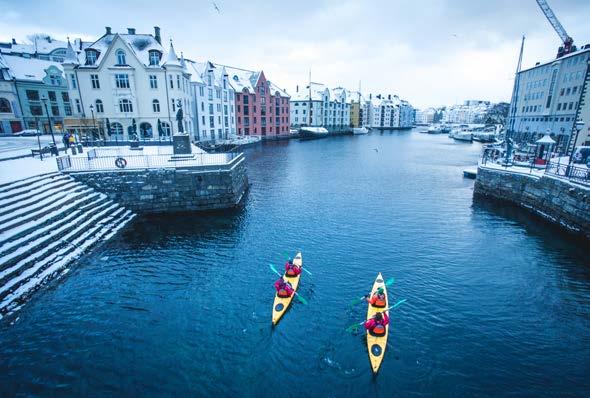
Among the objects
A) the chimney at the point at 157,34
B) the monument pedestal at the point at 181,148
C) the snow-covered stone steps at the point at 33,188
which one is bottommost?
the snow-covered stone steps at the point at 33,188

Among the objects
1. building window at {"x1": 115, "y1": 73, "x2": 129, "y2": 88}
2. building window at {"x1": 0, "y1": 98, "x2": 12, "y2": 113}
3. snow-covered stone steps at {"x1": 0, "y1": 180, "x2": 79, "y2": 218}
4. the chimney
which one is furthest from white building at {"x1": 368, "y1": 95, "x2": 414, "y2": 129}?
snow-covered stone steps at {"x1": 0, "y1": 180, "x2": 79, "y2": 218}

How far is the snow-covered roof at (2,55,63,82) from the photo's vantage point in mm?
46625

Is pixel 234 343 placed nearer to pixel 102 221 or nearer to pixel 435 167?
pixel 102 221

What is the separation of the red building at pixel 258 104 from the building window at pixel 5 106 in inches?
1552

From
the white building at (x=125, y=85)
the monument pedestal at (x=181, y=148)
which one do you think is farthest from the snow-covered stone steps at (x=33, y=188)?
the white building at (x=125, y=85)

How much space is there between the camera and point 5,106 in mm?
45375

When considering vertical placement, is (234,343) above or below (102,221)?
below

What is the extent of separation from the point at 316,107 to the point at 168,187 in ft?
283

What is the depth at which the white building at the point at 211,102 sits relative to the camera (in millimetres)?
52491

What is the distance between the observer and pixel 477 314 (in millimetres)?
12312

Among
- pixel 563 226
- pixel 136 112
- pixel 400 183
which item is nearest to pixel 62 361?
pixel 563 226

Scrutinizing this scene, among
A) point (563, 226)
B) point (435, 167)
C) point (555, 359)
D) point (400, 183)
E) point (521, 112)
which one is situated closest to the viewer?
point (555, 359)

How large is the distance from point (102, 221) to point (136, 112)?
2691 cm

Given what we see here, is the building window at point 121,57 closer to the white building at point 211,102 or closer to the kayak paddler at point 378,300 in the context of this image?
the white building at point 211,102
